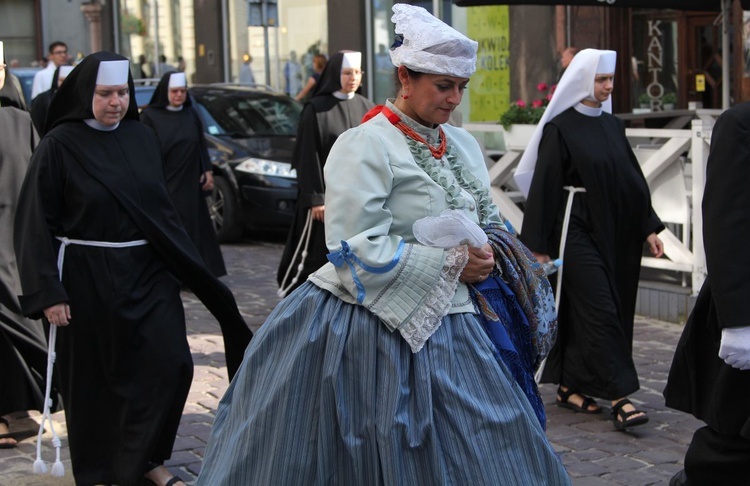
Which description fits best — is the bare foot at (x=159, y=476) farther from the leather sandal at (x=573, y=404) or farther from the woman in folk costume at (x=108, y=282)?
the leather sandal at (x=573, y=404)

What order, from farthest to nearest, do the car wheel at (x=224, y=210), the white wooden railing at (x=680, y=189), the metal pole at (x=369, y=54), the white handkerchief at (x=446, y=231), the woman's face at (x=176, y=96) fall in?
the metal pole at (x=369, y=54) → the car wheel at (x=224, y=210) → the woman's face at (x=176, y=96) → the white wooden railing at (x=680, y=189) → the white handkerchief at (x=446, y=231)

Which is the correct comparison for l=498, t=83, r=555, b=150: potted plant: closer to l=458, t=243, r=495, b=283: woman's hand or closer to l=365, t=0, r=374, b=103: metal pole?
l=458, t=243, r=495, b=283: woman's hand

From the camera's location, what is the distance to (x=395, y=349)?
370 centimetres

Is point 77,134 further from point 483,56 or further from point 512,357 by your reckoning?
point 483,56

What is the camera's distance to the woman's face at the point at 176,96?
10695mm

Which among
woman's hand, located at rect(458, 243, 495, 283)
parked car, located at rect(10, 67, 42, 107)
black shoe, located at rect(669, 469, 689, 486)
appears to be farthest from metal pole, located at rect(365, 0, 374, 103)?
woman's hand, located at rect(458, 243, 495, 283)

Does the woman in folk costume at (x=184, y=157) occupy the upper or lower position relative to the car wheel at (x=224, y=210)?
upper

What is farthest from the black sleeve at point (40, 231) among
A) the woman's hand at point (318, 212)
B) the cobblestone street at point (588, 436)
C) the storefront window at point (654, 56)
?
the storefront window at point (654, 56)

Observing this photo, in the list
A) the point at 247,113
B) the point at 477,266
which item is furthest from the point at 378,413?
the point at 247,113

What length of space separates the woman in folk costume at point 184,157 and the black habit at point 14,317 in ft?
10.7

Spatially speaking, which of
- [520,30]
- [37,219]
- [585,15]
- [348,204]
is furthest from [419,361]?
[520,30]

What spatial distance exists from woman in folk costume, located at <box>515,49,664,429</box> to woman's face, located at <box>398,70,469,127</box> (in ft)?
8.99

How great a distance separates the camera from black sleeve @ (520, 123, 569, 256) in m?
6.71

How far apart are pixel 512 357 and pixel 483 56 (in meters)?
12.2
